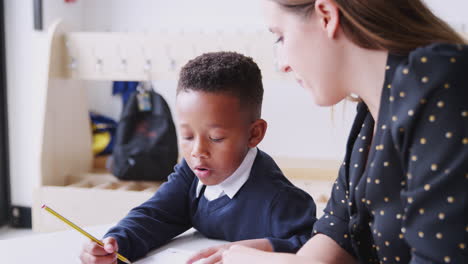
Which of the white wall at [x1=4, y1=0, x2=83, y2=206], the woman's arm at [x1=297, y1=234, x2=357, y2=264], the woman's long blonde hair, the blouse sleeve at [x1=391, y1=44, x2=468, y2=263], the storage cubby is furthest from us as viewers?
the white wall at [x1=4, y1=0, x2=83, y2=206]

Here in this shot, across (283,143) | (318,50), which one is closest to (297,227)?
(318,50)

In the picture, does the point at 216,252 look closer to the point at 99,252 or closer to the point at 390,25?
the point at 99,252

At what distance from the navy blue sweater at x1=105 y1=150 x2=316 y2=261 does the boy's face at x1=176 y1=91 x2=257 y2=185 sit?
0.23ft

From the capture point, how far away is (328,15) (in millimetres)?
708

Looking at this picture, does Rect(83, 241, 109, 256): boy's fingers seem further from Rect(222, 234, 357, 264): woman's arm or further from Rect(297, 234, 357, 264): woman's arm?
Rect(297, 234, 357, 264): woman's arm

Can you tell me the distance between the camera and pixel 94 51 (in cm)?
245

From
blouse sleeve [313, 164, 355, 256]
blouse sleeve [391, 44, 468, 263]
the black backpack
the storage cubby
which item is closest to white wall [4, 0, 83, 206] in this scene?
the storage cubby

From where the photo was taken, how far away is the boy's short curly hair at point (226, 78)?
1.07 m

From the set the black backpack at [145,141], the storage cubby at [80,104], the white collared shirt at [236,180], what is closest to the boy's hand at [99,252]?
the white collared shirt at [236,180]

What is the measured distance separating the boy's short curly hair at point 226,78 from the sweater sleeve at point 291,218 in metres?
0.20

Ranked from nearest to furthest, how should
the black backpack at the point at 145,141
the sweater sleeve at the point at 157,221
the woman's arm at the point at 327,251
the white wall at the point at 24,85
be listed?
1. the woman's arm at the point at 327,251
2. the sweater sleeve at the point at 157,221
3. the black backpack at the point at 145,141
4. the white wall at the point at 24,85

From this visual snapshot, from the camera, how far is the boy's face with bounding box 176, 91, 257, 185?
104 cm

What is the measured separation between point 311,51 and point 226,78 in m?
0.36

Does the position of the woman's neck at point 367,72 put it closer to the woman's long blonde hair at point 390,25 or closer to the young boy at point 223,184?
the woman's long blonde hair at point 390,25
